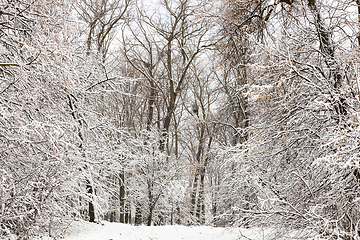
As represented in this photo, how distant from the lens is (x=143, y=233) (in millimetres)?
10102

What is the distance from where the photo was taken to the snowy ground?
27.4 feet

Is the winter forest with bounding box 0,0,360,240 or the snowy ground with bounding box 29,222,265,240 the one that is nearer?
the winter forest with bounding box 0,0,360,240

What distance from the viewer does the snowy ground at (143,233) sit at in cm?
834

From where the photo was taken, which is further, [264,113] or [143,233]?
[143,233]

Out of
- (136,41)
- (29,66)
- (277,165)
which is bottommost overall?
(277,165)

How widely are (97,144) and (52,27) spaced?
18.3ft

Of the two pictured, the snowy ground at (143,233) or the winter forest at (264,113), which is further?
the snowy ground at (143,233)

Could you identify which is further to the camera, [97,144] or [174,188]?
[174,188]

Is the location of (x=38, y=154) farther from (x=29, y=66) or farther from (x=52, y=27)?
(x=52, y=27)

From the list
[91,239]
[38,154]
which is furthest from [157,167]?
[38,154]

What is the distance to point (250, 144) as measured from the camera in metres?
6.52

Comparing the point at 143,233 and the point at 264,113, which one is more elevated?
the point at 264,113

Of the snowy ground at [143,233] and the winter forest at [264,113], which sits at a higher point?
the winter forest at [264,113]

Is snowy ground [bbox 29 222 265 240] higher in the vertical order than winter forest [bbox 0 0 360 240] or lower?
lower
